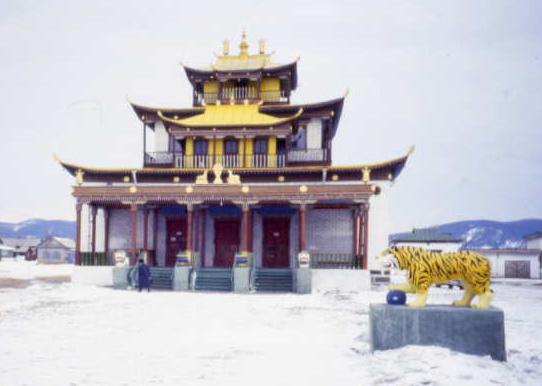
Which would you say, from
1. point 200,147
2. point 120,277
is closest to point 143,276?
point 120,277

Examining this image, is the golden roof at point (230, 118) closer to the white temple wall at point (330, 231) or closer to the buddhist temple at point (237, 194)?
the buddhist temple at point (237, 194)

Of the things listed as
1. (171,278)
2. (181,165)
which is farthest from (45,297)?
(181,165)

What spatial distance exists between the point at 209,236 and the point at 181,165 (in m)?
4.93

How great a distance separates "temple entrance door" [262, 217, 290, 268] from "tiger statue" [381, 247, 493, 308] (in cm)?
1732

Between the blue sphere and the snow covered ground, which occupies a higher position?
the blue sphere

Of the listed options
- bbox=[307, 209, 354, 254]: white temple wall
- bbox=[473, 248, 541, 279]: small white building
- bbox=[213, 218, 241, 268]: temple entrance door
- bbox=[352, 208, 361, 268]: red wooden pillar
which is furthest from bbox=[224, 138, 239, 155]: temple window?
bbox=[473, 248, 541, 279]: small white building

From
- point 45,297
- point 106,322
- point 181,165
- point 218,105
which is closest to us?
point 106,322

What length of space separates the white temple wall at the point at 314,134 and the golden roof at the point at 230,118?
1195 millimetres

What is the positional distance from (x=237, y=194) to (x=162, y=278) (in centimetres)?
544

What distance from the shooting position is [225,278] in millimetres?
21562

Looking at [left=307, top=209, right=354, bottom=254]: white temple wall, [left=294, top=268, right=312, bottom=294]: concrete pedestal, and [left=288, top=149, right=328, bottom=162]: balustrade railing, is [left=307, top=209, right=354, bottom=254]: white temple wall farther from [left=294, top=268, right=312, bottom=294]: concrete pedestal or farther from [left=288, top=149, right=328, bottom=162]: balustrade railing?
[left=294, top=268, right=312, bottom=294]: concrete pedestal

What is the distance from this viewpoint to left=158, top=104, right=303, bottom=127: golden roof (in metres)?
26.8

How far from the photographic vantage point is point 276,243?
25.5 meters

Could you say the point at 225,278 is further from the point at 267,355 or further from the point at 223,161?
the point at 267,355
